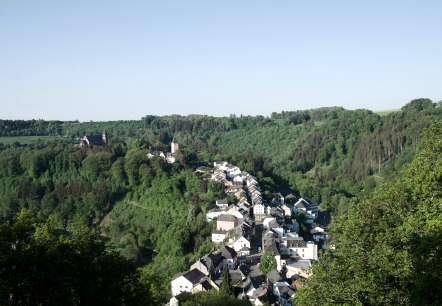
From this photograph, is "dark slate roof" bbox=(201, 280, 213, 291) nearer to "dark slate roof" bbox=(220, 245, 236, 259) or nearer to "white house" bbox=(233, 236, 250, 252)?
"dark slate roof" bbox=(220, 245, 236, 259)

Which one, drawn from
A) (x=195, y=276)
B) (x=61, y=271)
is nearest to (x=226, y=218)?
(x=195, y=276)

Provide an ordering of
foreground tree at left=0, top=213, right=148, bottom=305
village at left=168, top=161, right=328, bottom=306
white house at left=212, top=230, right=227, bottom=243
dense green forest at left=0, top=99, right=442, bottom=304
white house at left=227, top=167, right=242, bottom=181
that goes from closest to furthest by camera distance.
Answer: foreground tree at left=0, top=213, right=148, bottom=305 → dense green forest at left=0, top=99, right=442, bottom=304 → village at left=168, top=161, right=328, bottom=306 → white house at left=212, top=230, right=227, bottom=243 → white house at left=227, top=167, right=242, bottom=181

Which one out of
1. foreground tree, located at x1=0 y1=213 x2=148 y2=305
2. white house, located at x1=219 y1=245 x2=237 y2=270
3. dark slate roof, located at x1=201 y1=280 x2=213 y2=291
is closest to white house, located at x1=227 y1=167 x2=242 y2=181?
white house, located at x1=219 y1=245 x2=237 y2=270

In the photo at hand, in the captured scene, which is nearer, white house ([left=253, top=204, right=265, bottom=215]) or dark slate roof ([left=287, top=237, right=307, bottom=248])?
dark slate roof ([left=287, top=237, right=307, bottom=248])

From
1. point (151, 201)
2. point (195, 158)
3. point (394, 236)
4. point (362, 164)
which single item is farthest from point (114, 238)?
point (362, 164)

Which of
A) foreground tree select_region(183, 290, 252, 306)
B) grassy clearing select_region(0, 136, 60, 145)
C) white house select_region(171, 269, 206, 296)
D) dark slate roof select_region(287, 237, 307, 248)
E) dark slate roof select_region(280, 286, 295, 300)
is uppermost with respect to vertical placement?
grassy clearing select_region(0, 136, 60, 145)

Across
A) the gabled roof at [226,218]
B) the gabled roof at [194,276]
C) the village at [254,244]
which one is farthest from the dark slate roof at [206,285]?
the gabled roof at [226,218]
